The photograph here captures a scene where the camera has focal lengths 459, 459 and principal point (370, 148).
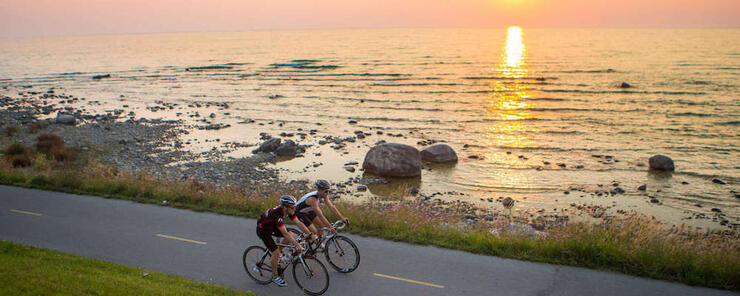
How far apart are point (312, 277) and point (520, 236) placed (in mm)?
6012

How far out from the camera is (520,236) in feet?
41.5

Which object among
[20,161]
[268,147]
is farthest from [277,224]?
[20,161]

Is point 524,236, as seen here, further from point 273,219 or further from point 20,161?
point 20,161

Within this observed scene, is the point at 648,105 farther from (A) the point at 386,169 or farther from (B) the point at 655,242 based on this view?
(B) the point at 655,242

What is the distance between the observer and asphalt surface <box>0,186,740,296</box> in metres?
10.2

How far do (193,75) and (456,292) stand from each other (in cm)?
8002

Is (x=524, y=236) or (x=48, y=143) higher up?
(x=524, y=236)

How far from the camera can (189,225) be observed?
14.0 m

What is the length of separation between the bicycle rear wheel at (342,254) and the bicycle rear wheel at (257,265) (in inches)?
54.1

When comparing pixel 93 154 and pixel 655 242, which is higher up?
pixel 655 242

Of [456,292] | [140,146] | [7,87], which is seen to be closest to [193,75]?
[7,87]

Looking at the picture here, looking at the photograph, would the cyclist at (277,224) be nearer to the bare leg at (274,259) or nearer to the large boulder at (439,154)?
the bare leg at (274,259)

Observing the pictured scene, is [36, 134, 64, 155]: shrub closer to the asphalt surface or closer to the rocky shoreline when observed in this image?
the rocky shoreline

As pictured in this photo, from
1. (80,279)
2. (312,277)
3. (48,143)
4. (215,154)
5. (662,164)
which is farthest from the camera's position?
(215,154)
